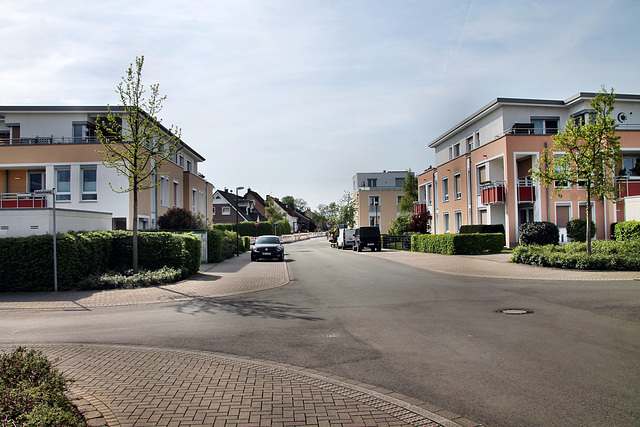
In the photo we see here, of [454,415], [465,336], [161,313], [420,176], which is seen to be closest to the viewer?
[454,415]

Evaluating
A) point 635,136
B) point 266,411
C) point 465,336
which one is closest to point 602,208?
point 635,136

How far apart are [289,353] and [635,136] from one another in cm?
3233

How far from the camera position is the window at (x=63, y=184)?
2488cm

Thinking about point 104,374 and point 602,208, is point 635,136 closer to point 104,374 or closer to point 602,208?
point 602,208

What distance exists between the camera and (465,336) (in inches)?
285

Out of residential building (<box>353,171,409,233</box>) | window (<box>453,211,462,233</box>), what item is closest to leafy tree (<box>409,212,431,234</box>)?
window (<box>453,211,462,233</box>)

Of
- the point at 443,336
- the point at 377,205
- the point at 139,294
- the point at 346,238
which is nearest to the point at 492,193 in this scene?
the point at 346,238

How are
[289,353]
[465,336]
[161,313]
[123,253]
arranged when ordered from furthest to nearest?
[123,253] → [161,313] → [465,336] → [289,353]

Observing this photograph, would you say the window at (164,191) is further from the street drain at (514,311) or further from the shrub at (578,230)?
the shrub at (578,230)

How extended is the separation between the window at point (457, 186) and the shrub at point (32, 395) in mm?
36481

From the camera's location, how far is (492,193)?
30375 mm

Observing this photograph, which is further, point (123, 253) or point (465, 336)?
point (123, 253)

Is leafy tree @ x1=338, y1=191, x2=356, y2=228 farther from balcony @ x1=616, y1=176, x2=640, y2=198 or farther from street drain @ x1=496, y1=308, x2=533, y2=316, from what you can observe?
street drain @ x1=496, y1=308, x2=533, y2=316

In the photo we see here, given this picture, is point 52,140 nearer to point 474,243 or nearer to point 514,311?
point 474,243
